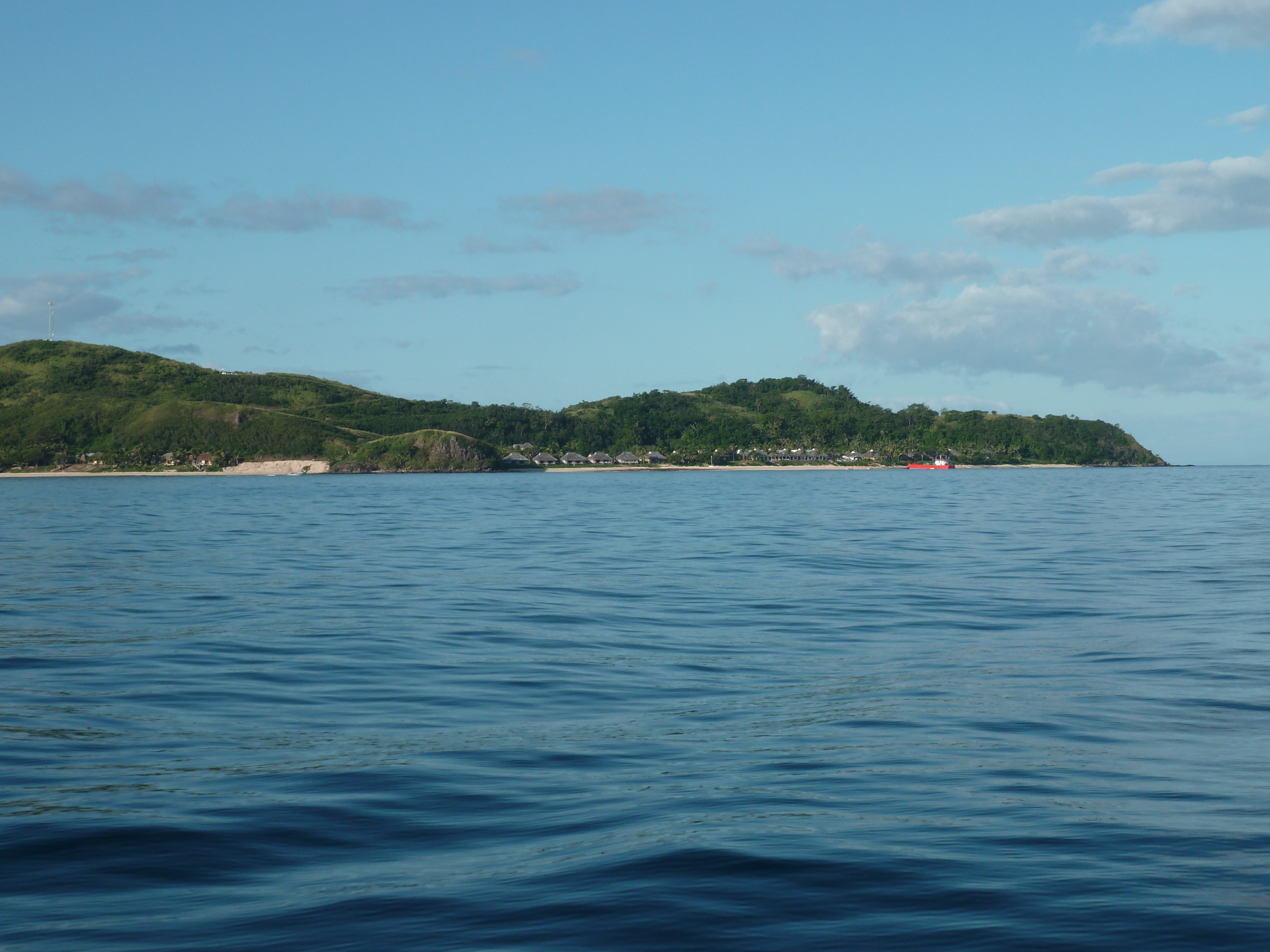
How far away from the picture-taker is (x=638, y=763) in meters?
10.2

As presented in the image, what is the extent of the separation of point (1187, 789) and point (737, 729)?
4.40 m

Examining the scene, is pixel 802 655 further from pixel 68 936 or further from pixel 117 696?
pixel 68 936

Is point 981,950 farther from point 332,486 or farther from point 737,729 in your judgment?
point 332,486

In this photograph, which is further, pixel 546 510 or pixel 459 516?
pixel 546 510

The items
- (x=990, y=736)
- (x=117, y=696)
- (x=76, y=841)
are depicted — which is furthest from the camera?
(x=117, y=696)

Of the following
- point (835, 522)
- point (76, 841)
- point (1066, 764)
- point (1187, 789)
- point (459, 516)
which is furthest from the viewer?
point (459, 516)

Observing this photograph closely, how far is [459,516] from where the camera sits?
2426 inches

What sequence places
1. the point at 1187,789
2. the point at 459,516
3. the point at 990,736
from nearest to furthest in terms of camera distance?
the point at 1187,789, the point at 990,736, the point at 459,516

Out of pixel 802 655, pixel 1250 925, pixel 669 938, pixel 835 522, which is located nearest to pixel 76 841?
pixel 669 938

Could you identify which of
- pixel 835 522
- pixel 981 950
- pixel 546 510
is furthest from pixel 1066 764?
pixel 546 510

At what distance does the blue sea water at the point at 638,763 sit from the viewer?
6.77m

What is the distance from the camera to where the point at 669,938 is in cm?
642

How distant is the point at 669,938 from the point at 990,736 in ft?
19.5

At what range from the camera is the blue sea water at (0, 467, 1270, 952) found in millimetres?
6773
